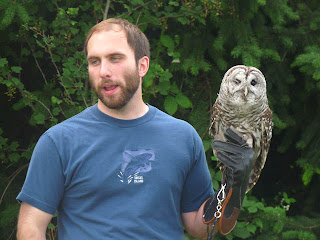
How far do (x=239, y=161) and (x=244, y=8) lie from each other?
1883mm

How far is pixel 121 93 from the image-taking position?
6.52ft

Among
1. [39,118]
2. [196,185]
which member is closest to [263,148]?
[196,185]

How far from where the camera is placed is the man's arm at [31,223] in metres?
1.87

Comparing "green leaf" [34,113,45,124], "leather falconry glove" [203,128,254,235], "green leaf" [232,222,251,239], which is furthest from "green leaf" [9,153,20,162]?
"leather falconry glove" [203,128,254,235]

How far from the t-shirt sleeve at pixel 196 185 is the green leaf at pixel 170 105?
1.15 m

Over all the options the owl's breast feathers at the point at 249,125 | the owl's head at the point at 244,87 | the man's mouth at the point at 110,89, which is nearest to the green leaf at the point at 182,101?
the owl's breast feathers at the point at 249,125

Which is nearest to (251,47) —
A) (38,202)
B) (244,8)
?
(244,8)

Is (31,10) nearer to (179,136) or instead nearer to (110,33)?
(110,33)

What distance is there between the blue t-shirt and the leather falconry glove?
0.60 feet

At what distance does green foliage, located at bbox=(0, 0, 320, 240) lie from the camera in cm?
336

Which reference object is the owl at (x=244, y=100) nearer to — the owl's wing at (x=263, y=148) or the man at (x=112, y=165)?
the owl's wing at (x=263, y=148)

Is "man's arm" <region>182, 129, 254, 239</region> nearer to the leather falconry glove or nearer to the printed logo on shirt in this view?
the leather falconry glove

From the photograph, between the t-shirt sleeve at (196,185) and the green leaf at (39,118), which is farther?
the green leaf at (39,118)

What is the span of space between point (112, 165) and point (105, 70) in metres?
0.41
